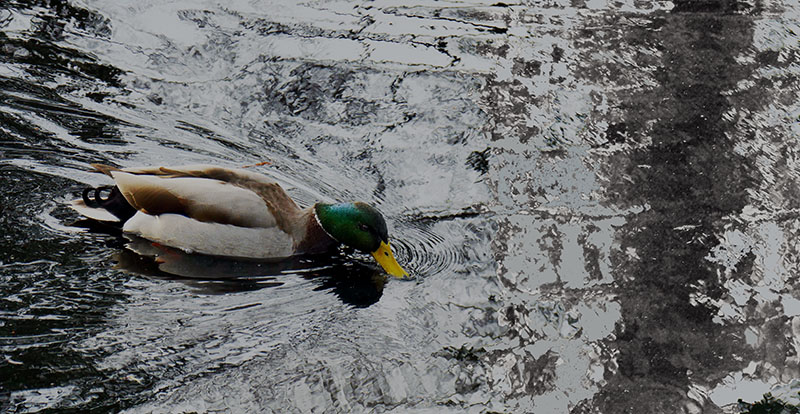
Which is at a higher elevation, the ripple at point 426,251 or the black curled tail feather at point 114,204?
the black curled tail feather at point 114,204

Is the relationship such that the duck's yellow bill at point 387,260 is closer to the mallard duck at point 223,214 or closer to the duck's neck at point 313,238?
the mallard duck at point 223,214

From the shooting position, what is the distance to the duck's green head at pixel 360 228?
4676 mm

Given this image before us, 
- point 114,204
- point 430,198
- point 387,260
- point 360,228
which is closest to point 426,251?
point 387,260

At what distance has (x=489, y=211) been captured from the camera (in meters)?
5.02

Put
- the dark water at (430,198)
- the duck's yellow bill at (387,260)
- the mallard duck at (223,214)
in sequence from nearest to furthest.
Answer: the dark water at (430,198), the duck's yellow bill at (387,260), the mallard duck at (223,214)

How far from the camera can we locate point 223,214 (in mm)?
4789

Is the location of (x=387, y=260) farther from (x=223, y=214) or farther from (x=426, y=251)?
(x=223, y=214)

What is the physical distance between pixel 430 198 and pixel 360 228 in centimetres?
51

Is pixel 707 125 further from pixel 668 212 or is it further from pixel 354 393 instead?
pixel 354 393

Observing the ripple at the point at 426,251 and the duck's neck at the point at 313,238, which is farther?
the duck's neck at the point at 313,238

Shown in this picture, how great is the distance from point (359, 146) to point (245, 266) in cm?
109

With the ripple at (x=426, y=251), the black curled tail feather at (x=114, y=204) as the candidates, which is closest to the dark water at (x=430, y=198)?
the ripple at (x=426, y=251)

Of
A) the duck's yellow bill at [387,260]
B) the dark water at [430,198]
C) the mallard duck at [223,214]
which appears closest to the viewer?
the dark water at [430,198]

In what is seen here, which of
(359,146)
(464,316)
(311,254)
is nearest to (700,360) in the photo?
(464,316)
